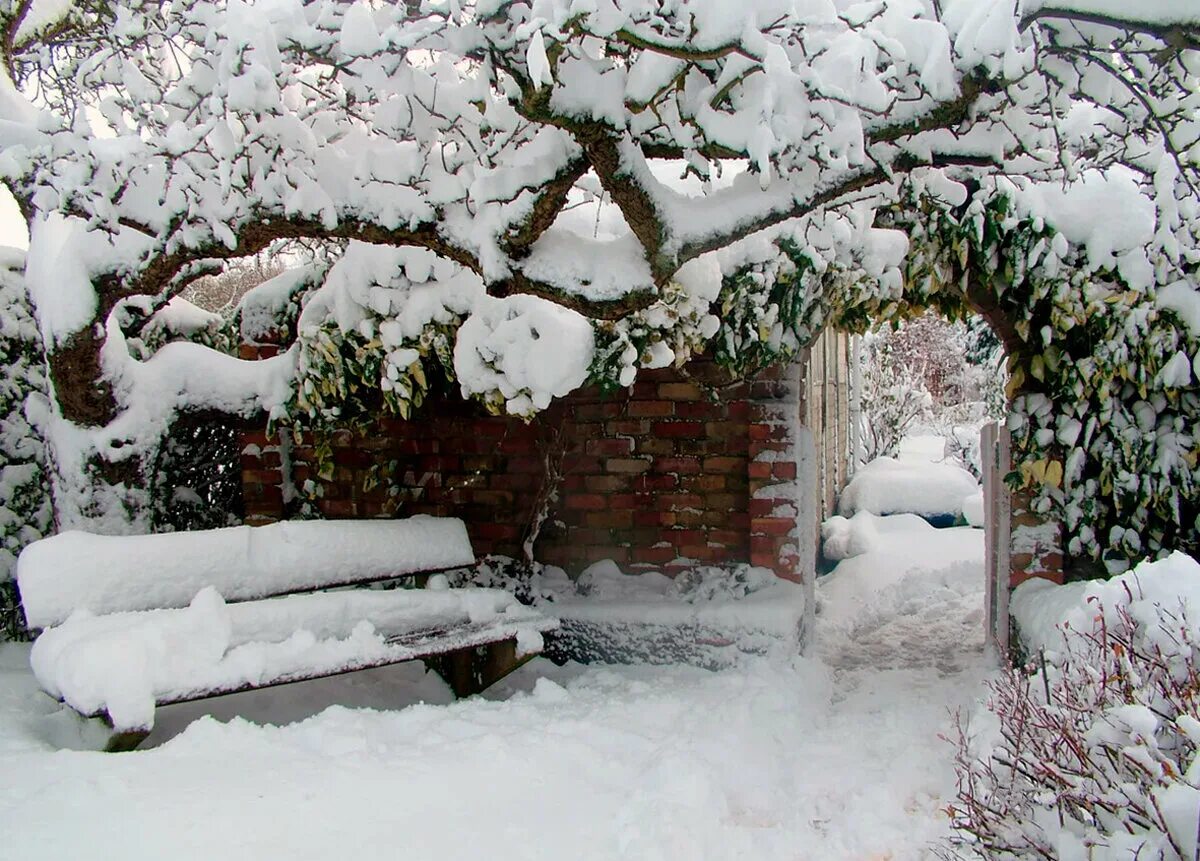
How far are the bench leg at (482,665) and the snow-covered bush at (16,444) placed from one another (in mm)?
2622

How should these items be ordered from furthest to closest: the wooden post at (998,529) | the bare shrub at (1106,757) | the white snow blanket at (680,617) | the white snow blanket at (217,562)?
the wooden post at (998,529)
the white snow blanket at (680,617)
the white snow blanket at (217,562)
the bare shrub at (1106,757)

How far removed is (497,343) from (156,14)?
228 centimetres

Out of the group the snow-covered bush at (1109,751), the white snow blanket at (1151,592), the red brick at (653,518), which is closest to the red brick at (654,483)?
the red brick at (653,518)

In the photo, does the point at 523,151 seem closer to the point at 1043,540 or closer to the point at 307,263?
the point at 307,263

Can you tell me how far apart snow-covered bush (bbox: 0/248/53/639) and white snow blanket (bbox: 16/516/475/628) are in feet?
5.55

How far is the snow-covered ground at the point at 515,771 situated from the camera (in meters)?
2.40

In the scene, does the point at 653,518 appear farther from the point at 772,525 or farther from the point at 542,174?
the point at 542,174

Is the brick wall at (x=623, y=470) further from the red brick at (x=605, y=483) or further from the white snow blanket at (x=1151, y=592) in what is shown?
the white snow blanket at (x=1151, y=592)

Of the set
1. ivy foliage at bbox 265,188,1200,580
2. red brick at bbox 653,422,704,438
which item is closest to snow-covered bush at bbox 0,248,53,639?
ivy foliage at bbox 265,188,1200,580

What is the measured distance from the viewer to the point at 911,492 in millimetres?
9852

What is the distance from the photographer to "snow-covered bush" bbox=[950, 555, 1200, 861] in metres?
1.53

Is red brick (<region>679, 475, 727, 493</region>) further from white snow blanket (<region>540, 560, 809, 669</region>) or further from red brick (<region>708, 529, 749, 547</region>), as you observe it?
white snow blanket (<region>540, 560, 809, 669</region>)

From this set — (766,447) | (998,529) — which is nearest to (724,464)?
(766,447)

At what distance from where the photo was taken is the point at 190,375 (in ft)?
13.9
